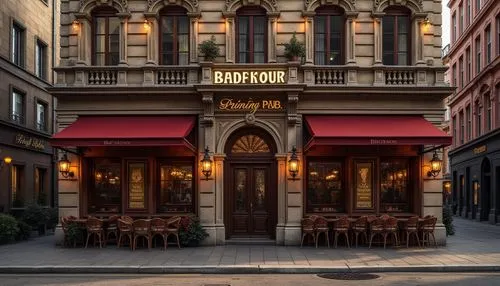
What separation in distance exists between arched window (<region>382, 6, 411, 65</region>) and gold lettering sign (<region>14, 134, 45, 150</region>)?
1761 centimetres

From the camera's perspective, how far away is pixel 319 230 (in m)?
19.0

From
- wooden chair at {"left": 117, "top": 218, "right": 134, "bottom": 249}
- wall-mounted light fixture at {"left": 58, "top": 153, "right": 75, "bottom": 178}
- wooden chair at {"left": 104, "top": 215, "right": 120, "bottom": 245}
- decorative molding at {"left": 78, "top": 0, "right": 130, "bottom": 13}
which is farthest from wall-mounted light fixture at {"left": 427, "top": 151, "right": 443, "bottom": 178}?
wall-mounted light fixture at {"left": 58, "top": 153, "right": 75, "bottom": 178}

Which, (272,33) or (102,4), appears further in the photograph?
(102,4)

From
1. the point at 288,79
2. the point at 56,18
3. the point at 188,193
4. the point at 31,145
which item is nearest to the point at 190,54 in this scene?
the point at 288,79

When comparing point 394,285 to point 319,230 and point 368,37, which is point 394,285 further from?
point 368,37

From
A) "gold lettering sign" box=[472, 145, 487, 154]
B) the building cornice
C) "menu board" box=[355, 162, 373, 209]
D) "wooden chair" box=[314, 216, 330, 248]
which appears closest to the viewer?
"wooden chair" box=[314, 216, 330, 248]

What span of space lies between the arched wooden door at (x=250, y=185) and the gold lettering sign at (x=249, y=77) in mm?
1819

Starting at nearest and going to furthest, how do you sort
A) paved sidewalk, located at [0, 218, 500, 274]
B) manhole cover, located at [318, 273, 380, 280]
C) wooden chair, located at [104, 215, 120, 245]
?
manhole cover, located at [318, 273, 380, 280]
paved sidewalk, located at [0, 218, 500, 274]
wooden chair, located at [104, 215, 120, 245]

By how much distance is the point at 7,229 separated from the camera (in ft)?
66.6

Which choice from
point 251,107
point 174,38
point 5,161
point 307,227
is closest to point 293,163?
point 307,227

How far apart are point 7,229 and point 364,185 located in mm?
12388

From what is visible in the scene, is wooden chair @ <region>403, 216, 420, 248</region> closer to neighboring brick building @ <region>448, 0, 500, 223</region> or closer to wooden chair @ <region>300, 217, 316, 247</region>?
wooden chair @ <region>300, 217, 316, 247</region>

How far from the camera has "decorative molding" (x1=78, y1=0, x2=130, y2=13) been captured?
66.6 ft

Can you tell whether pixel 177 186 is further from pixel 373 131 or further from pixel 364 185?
pixel 373 131
